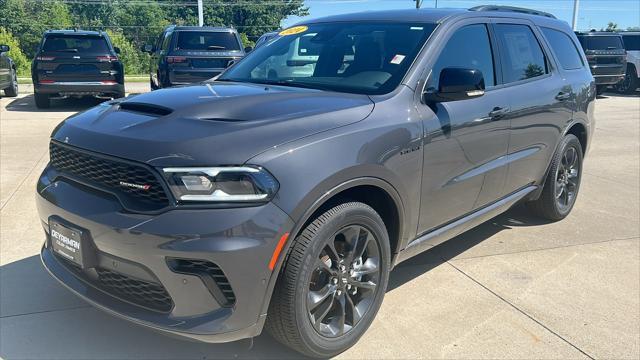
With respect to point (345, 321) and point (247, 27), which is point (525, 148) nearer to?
point (345, 321)

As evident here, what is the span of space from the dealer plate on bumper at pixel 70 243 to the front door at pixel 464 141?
1892mm

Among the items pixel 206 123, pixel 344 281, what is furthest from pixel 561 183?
pixel 206 123

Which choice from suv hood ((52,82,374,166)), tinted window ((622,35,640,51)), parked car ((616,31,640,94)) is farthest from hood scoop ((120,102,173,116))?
tinted window ((622,35,640,51))

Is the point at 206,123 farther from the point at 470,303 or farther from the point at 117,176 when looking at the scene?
the point at 470,303

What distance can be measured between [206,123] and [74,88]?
34.3ft

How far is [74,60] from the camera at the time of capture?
11.7 meters

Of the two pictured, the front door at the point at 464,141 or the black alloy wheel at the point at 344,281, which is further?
the front door at the point at 464,141

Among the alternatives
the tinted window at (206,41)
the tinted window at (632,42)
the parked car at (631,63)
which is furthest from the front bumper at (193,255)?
the tinted window at (632,42)

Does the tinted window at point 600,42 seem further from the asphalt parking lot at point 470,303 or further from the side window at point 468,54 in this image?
the side window at point 468,54

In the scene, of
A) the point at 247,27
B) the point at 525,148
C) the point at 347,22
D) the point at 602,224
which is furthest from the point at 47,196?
the point at 247,27

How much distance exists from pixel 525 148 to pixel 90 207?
128 inches

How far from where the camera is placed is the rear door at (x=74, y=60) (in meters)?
11.7

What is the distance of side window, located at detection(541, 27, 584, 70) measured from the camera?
4.99 meters

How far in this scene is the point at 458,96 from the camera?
333 cm
